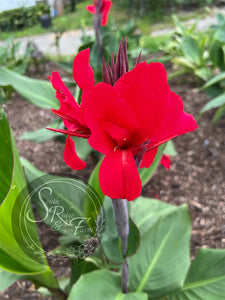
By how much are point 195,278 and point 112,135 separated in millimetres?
771

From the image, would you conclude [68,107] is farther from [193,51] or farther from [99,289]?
[193,51]

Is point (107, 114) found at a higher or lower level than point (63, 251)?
higher

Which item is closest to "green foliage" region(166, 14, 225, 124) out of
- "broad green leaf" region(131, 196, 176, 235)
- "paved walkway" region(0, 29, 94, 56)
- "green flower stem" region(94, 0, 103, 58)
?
"green flower stem" region(94, 0, 103, 58)

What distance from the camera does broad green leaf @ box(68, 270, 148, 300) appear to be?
0.88 metres

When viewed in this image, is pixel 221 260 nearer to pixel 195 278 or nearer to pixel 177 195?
pixel 195 278

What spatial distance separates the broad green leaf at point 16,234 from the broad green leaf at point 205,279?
0.51m

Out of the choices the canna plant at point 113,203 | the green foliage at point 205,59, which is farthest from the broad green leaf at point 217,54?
the canna plant at point 113,203

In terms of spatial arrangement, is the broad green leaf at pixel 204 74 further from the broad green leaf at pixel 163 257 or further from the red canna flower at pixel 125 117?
the red canna flower at pixel 125 117

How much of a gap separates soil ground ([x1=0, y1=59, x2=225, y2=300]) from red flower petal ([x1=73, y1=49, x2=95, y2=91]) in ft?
3.43

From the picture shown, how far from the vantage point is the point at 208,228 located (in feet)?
4.82

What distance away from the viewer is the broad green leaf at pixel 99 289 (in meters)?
0.88

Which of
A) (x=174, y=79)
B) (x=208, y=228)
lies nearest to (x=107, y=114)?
(x=208, y=228)

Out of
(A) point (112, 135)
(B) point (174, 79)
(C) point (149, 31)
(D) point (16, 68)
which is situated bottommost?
(C) point (149, 31)

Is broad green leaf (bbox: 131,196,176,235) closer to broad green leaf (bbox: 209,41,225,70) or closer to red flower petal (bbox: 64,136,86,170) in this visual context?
red flower petal (bbox: 64,136,86,170)
